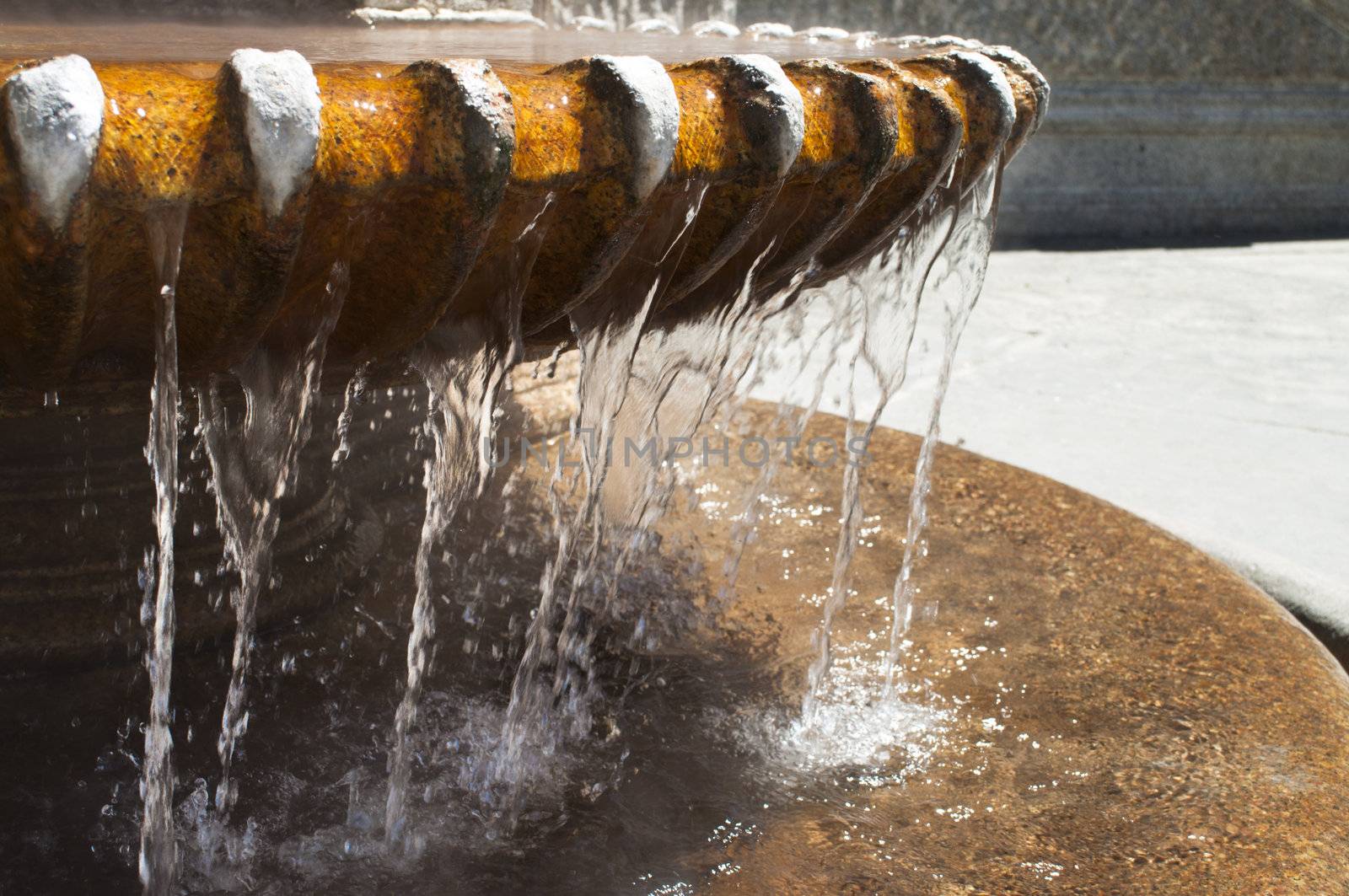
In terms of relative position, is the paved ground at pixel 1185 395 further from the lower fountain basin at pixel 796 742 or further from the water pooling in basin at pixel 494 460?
the water pooling in basin at pixel 494 460

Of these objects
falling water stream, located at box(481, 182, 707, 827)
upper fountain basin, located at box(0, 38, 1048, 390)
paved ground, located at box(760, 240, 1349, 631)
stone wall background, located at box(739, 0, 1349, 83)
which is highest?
stone wall background, located at box(739, 0, 1349, 83)

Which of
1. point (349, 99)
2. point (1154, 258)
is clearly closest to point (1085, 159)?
point (1154, 258)

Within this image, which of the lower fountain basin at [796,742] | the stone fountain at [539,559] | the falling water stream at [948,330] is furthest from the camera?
the falling water stream at [948,330]

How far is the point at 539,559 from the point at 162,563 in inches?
35.2

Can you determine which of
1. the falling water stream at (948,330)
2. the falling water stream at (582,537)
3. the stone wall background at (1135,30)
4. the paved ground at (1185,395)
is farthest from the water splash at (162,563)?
the stone wall background at (1135,30)

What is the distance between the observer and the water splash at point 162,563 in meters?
0.95

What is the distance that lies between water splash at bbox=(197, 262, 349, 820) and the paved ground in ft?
5.22

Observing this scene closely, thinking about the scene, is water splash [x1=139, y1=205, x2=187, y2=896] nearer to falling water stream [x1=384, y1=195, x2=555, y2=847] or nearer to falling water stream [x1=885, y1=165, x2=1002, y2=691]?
falling water stream [x1=384, y1=195, x2=555, y2=847]

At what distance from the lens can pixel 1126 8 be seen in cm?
607

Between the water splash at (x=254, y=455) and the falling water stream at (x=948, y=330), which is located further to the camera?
the falling water stream at (x=948, y=330)

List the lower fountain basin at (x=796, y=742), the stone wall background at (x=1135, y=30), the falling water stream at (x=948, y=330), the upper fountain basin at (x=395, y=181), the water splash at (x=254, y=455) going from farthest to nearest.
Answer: the stone wall background at (x=1135, y=30)
the falling water stream at (x=948, y=330)
the lower fountain basin at (x=796, y=742)
the water splash at (x=254, y=455)
the upper fountain basin at (x=395, y=181)

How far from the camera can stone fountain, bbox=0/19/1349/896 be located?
0.99 metres

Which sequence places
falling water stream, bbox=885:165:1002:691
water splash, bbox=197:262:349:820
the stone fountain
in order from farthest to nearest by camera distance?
falling water stream, bbox=885:165:1002:691 → water splash, bbox=197:262:349:820 → the stone fountain

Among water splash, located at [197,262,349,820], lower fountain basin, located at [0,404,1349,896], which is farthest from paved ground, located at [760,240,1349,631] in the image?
water splash, located at [197,262,349,820]
